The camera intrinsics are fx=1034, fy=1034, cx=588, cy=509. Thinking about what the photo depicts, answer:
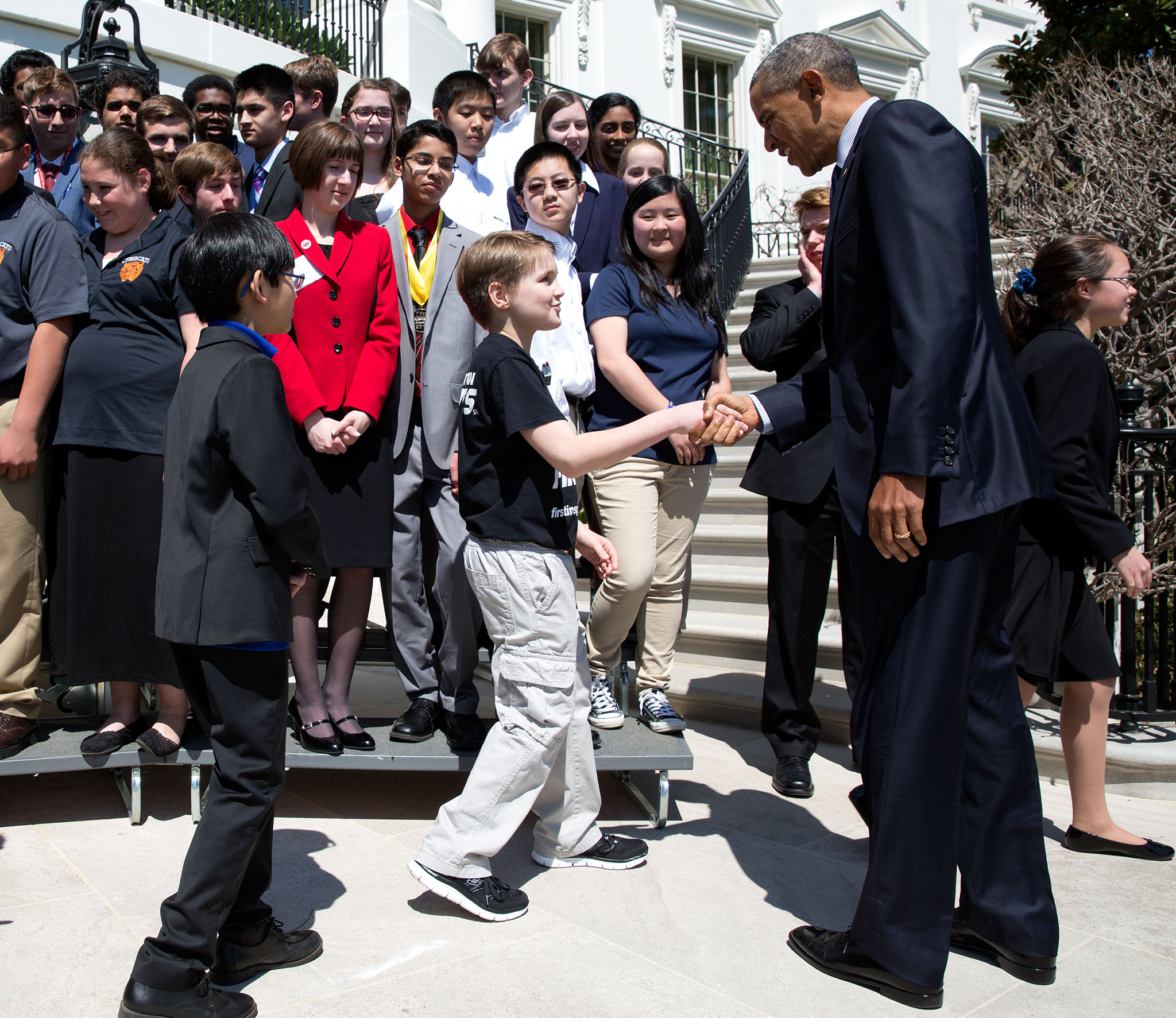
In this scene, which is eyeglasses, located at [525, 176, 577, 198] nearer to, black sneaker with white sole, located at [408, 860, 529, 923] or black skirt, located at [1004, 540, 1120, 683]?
black skirt, located at [1004, 540, 1120, 683]

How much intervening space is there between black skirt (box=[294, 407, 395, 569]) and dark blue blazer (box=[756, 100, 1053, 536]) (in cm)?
163

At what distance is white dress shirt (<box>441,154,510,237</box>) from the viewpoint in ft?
15.2

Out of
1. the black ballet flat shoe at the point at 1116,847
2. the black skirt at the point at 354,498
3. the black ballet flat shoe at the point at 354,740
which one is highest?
the black skirt at the point at 354,498

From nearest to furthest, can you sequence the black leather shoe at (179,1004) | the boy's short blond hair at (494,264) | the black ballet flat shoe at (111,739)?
the black leather shoe at (179,1004) → the boy's short blond hair at (494,264) → the black ballet flat shoe at (111,739)

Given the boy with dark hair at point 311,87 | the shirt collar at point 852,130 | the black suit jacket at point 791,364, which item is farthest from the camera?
the boy with dark hair at point 311,87

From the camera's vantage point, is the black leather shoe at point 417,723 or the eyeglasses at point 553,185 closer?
the black leather shoe at point 417,723

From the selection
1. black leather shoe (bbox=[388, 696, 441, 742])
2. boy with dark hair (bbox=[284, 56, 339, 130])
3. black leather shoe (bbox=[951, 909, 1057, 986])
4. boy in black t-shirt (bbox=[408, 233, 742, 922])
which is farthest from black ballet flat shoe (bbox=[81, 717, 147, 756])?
boy with dark hair (bbox=[284, 56, 339, 130])

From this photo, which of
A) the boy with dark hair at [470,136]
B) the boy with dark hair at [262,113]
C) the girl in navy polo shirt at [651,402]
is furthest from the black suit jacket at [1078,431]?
the boy with dark hair at [262,113]

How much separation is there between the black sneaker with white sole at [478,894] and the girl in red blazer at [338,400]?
0.78m

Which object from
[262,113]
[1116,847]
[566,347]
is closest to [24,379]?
[566,347]

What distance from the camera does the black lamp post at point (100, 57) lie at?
17.1 ft

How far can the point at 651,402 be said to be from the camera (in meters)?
3.76

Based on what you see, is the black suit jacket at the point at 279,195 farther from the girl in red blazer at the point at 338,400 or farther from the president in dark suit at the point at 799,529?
the president in dark suit at the point at 799,529

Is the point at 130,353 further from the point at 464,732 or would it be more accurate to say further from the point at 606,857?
the point at 606,857
